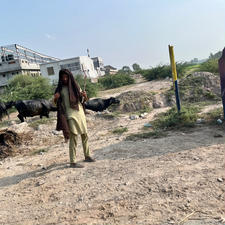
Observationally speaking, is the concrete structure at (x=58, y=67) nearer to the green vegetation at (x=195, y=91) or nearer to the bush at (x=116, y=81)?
the bush at (x=116, y=81)

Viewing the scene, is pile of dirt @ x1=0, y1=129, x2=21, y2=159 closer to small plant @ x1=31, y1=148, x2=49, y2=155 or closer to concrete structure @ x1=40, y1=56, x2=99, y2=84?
small plant @ x1=31, y1=148, x2=49, y2=155

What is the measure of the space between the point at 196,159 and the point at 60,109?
2.15 metres

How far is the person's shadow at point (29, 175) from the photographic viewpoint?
11.3 feet

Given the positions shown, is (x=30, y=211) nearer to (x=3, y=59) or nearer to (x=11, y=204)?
(x=11, y=204)

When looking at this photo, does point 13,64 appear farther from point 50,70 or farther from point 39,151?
point 39,151

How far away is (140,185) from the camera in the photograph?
8.58 ft

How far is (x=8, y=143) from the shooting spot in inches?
206

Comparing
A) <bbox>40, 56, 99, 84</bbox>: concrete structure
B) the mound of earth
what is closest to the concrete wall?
<bbox>40, 56, 99, 84</bbox>: concrete structure

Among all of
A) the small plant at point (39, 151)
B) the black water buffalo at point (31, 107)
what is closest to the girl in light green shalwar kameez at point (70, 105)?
the small plant at point (39, 151)

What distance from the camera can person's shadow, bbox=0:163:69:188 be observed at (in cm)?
343

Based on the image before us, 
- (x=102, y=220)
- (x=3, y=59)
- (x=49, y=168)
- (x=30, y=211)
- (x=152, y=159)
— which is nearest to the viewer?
(x=102, y=220)

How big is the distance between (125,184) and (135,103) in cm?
586

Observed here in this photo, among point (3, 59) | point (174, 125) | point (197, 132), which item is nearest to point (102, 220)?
point (197, 132)

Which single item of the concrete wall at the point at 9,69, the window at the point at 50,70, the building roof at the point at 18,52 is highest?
the building roof at the point at 18,52
